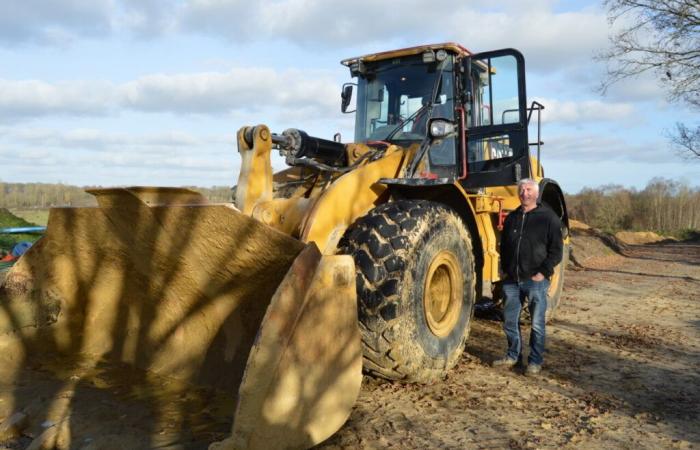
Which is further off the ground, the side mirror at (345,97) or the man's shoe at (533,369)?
the side mirror at (345,97)

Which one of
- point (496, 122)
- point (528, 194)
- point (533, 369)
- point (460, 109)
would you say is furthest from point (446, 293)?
point (496, 122)

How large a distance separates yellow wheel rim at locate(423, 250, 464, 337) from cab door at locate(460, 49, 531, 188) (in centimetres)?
131

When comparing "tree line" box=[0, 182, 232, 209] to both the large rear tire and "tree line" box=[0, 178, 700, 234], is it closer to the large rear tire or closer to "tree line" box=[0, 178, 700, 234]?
"tree line" box=[0, 178, 700, 234]

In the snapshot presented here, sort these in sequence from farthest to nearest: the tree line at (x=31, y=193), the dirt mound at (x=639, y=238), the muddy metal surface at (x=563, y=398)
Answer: the tree line at (x=31, y=193), the dirt mound at (x=639, y=238), the muddy metal surface at (x=563, y=398)

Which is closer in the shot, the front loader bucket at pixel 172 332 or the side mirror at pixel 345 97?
the front loader bucket at pixel 172 332

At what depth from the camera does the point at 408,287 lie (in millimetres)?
4016

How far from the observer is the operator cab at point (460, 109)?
5621mm

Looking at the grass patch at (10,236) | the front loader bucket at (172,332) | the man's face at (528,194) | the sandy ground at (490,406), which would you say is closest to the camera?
the front loader bucket at (172,332)

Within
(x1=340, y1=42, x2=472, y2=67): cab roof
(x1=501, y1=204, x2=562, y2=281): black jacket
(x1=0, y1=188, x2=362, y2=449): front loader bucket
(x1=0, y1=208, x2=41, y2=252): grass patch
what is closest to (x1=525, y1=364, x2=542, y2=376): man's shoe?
(x1=501, y1=204, x2=562, y2=281): black jacket

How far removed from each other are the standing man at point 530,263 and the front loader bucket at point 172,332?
2118mm

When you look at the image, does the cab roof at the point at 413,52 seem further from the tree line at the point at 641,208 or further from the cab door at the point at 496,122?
the tree line at the point at 641,208

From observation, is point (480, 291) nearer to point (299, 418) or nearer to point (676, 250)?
point (299, 418)

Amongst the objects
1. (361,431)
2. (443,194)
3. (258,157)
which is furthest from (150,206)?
(443,194)

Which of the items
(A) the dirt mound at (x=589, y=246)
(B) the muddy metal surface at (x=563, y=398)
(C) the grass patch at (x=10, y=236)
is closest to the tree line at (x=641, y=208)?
(A) the dirt mound at (x=589, y=246)
